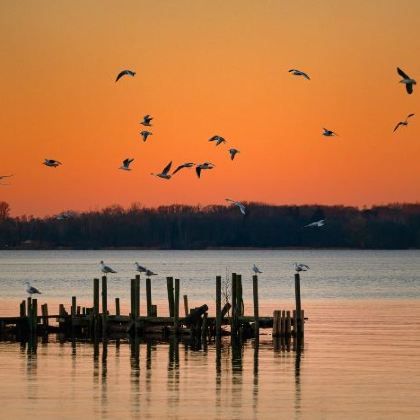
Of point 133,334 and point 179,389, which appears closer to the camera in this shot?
point 179,389

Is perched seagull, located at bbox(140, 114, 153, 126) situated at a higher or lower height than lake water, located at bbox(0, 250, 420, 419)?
higher

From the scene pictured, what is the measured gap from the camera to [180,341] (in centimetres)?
4381

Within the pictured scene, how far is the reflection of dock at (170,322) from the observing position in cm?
4388

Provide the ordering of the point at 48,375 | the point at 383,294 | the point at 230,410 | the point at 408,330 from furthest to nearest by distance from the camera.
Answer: the point at 383,294 → the point at 408,330 → the point at 48,375 → the point at 230,410

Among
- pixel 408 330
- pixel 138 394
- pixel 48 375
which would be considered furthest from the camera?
pixel 408 330

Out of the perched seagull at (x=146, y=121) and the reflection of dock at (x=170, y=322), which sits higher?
the perched seagull at (x=146, y=121)

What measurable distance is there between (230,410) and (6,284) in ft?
249

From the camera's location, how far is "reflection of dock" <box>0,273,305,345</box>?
43875mm

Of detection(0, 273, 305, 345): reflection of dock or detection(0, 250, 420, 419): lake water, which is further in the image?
detection(0, 273, 305, 345): reflection of dock

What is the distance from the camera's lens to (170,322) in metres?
44.9

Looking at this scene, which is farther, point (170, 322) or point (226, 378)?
point (170, 322)

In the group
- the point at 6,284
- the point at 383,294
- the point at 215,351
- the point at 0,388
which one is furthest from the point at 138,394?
the point at 6,284

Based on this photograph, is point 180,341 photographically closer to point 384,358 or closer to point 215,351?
point 215,351

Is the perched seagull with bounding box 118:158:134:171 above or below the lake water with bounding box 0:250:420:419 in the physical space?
above
